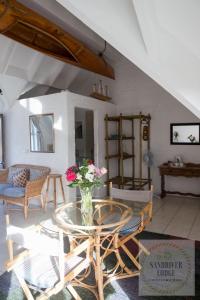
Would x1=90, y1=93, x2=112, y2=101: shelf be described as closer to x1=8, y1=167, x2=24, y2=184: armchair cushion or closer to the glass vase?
x1=8, y1=167, x2=24, y2=184: armchair cushion

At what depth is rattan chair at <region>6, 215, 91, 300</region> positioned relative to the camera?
5.26 feet

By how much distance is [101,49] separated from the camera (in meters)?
5.13

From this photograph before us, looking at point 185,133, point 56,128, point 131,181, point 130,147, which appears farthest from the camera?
point 130,147

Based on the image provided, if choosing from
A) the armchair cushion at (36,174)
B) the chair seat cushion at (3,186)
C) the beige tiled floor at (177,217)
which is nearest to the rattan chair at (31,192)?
the armchair cushion at (36,174)

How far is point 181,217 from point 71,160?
2.26 metres

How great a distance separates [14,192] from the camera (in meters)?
4.26

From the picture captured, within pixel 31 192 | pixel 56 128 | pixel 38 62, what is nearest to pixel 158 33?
pixel 56 128

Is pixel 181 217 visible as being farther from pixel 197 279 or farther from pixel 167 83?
pixel 167 83

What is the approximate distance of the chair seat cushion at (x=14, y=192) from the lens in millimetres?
4215

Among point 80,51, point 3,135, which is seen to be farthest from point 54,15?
point 3,135

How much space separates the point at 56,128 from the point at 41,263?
3.05 metres

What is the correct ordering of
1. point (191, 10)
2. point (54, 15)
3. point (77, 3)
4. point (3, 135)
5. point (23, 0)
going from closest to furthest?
point (191, 10), point (77, 3), point (23, 0), point (54, 15), point (3, 135)

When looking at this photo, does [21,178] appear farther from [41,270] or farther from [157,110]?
[157,110]

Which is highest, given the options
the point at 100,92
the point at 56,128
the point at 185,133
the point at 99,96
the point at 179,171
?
the point at 100,92
